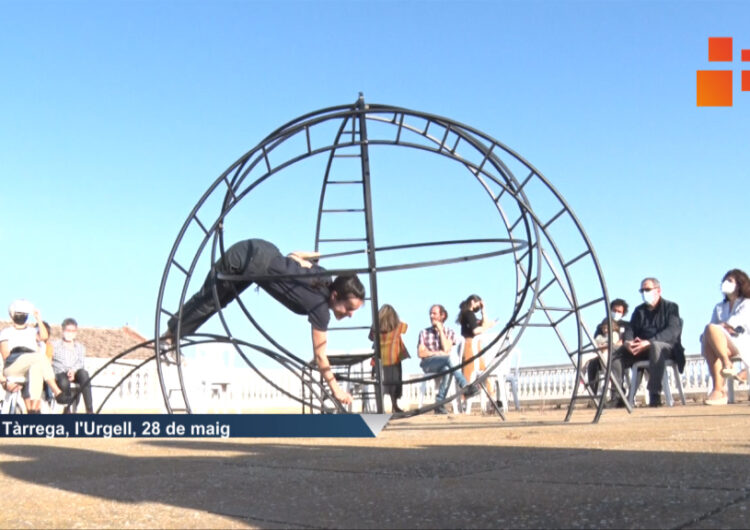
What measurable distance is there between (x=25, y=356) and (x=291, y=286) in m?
3.55

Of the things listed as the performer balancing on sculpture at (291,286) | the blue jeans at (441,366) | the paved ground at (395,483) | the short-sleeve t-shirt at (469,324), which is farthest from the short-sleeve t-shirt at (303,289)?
the blue jeans at (441,366)

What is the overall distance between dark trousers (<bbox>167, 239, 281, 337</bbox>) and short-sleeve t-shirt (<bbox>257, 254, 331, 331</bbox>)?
0.27 ft

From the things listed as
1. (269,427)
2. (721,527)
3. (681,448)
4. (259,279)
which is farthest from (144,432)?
(721,527)

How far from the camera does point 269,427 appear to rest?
498 cm

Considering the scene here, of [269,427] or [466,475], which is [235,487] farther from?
[269,427]

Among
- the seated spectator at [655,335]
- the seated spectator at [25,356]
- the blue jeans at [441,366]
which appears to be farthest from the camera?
the blue jeans at [441,366]

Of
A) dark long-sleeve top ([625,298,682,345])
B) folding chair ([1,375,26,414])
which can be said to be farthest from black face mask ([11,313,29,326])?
dark long-sleeve top ([625,298,682,345])

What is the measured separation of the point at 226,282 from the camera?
18.6 ft

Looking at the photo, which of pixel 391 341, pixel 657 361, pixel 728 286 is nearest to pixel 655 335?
pixel 657 361

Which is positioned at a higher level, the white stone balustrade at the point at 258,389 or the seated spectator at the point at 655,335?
the seated spectator at the point at 655,335

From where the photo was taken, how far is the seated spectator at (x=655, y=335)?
935 centimetres

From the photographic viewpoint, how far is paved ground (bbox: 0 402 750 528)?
86.1 inches

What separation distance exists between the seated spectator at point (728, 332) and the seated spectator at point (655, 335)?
1.72 ft

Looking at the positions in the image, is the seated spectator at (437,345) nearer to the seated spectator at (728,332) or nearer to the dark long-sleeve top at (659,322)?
the dark long-sleeve top at (659,322)
